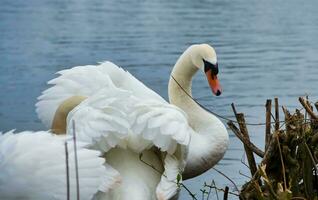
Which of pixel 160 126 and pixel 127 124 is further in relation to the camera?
pixel 160 126

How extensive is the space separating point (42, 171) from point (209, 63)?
2.33 m

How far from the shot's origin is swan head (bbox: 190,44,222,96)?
6414mm

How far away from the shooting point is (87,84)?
601 centimetres

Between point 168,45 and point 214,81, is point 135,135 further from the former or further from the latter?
point 168,45

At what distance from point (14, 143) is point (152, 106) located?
771mm

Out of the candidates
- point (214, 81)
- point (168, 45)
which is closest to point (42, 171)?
point (214, 81)

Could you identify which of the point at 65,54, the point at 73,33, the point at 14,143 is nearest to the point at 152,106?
the point at 14,143

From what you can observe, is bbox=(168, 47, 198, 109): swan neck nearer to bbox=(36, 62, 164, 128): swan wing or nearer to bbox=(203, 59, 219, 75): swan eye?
bbox=(203, 59, 219, 75): swan eye

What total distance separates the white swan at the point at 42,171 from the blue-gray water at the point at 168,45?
7.00ft

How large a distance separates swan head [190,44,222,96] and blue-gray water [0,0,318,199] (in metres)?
0.60

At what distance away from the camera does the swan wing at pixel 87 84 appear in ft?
19.7

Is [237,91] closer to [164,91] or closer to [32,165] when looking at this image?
[164,91]

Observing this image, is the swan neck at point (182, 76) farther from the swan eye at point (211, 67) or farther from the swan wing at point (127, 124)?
the swan wing at point (127, 124)

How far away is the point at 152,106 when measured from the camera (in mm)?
4852
